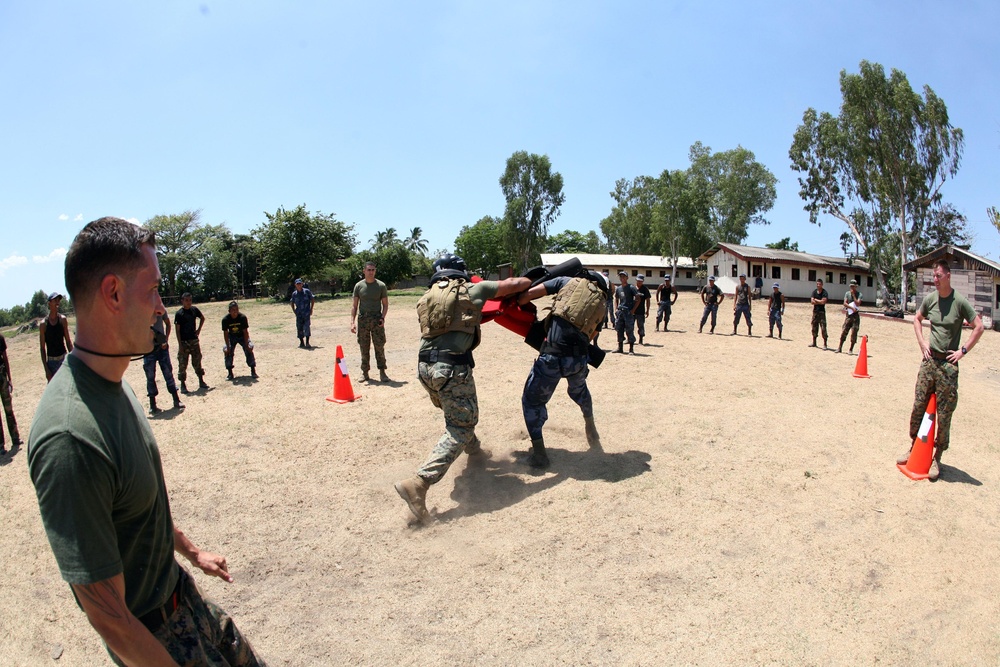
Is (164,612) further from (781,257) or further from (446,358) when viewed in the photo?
(781,257)

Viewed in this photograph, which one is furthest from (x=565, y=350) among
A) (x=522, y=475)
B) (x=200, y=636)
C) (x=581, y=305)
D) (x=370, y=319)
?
(x=370, y=319)

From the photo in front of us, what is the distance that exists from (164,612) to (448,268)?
4.45m

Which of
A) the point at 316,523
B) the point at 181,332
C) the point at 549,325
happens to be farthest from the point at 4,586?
the point at 181,332

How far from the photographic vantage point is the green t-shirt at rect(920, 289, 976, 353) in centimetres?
611

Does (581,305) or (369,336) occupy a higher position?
(581,305)

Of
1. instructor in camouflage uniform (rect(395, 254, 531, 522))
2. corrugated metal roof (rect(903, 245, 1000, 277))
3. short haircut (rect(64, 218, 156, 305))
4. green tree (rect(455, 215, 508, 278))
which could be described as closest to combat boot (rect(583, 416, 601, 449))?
instructor in camouflage uniform (rect(395, 254, 531, 522))

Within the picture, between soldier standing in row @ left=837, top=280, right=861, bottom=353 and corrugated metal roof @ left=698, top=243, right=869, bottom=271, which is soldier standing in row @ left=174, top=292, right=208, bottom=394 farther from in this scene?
corrugated metal roof @ left=698, top=243, right=869, bottom=271

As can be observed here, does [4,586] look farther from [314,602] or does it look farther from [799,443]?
[799,443]

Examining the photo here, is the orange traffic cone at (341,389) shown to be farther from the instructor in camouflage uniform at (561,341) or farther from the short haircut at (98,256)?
the short haircut at (98,256)

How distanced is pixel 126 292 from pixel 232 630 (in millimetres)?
1354

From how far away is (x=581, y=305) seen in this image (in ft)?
19.7

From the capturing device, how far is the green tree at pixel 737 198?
172 ft

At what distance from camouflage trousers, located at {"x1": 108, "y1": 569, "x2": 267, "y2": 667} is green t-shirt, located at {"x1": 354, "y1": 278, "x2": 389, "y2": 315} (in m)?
8.77

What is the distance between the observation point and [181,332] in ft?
35.2
